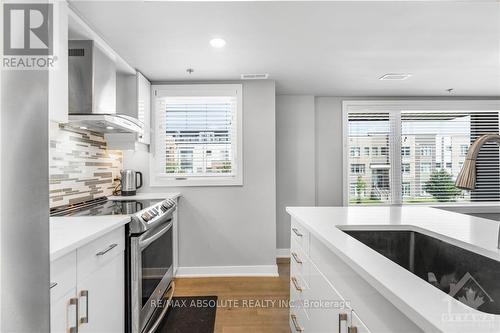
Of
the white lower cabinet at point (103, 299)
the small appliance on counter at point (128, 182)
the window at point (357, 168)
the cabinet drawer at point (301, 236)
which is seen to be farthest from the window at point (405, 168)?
the white lower cabinet at point (103, 299)

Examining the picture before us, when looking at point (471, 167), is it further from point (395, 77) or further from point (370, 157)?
point (370, 157)

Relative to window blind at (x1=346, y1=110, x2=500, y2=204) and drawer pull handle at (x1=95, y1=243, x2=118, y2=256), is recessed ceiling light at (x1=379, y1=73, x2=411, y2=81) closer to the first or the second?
window blind at (x1=346, y1=110, x2=500, y2=204)

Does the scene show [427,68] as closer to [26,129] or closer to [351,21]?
[351,21]

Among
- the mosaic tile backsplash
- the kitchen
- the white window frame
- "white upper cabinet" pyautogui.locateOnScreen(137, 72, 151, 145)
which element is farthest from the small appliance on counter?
the white window frame

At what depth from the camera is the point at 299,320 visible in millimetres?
1755

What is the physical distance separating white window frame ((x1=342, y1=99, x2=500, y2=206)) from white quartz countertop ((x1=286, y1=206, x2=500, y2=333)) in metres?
2.23

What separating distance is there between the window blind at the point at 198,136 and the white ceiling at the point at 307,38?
1.05 feet

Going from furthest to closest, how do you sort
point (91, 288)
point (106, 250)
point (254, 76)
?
1. point (254, 76)
2. point (106, 250)
3. point (91, 288)

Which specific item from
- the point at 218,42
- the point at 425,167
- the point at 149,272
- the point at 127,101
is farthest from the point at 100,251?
the point at 425,167

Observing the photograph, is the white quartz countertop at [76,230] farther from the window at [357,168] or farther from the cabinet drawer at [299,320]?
the window at [357,168]

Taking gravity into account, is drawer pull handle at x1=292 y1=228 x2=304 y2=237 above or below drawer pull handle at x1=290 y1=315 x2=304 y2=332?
above

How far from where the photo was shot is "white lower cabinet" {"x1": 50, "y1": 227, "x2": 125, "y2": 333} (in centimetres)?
113

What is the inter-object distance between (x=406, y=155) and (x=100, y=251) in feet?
13.8

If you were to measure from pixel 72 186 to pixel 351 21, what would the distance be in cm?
254
